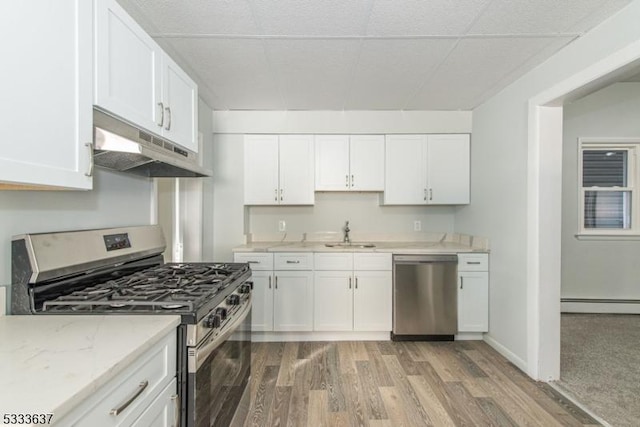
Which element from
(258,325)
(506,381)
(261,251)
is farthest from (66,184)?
(506,381)

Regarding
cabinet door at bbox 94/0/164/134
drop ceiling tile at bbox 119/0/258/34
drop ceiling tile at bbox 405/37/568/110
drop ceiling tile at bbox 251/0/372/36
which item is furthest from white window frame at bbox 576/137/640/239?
cabinet door at bbox 94/0/164/134

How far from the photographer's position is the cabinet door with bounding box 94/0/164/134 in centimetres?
129

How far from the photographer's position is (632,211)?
13.3ft

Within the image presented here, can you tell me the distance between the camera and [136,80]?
153 centimetres

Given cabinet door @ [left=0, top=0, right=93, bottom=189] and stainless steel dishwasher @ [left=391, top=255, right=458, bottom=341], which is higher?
cabinet door @ [left=0, top=0, right=93, bottom=189]

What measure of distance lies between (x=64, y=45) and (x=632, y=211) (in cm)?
559

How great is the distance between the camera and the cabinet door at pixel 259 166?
139 inches

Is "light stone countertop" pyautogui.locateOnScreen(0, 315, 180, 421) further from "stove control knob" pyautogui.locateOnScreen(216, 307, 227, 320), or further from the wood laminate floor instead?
the wood laminate floor

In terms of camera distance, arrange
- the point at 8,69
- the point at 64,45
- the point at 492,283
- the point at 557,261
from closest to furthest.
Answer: the point at 8,69 < the point at 64,45 < the point at 557,261 < the point at 492,283

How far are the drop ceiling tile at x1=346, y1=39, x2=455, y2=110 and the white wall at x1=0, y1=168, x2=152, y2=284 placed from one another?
70.1 inches

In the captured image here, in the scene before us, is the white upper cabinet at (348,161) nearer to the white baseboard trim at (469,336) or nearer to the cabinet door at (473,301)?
the cabinet door at (473,301)

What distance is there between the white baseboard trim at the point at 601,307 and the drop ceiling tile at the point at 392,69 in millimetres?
3297

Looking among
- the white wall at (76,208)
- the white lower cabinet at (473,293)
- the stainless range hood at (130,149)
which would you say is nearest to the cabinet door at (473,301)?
the white lower cabinet at (473,293)

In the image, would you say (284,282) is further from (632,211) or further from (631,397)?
(632,211)
